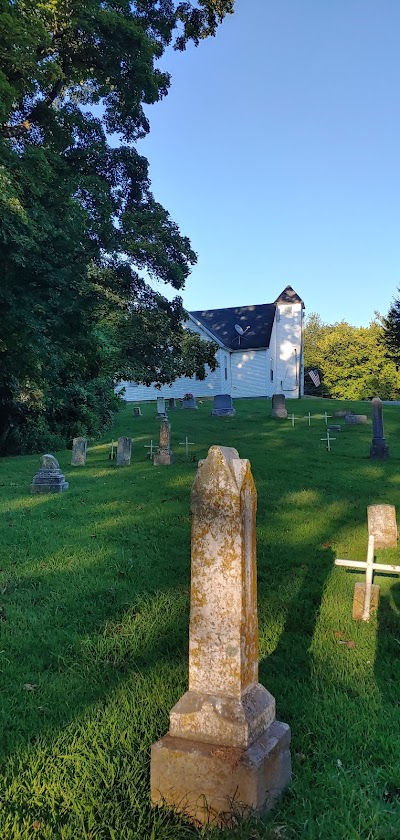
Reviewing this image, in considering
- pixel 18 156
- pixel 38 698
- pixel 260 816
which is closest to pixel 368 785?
pixel 260 816

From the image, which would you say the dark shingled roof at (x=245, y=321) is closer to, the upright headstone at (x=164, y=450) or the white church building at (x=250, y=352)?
the white church building at (x=250, y=352)

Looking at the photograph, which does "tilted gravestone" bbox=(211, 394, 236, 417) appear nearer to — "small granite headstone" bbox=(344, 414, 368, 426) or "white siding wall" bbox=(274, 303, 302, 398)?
"small granite headstone" bbox=(344, 414, 368, 426)

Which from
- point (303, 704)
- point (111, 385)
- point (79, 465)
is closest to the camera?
point (303, 704)

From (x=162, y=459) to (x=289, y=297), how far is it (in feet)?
122

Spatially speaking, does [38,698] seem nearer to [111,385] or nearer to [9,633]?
[9,633]

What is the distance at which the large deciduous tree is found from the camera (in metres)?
15.4

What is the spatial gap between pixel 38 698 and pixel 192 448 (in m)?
14.1

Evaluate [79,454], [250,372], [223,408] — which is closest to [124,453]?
[79,454]

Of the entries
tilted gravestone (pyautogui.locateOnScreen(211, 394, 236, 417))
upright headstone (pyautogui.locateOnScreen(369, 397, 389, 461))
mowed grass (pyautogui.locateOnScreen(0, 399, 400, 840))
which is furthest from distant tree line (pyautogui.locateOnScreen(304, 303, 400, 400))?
mowed grass (pyautogui.locateOnScreen(0, 399, 400, 840))

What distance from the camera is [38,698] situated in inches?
160

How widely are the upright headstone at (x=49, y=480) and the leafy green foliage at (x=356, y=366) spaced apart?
42.4m

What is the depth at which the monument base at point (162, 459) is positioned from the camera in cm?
1566

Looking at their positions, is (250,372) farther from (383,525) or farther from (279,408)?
(383,525)

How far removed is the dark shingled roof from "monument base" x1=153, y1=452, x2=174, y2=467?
3061cm
